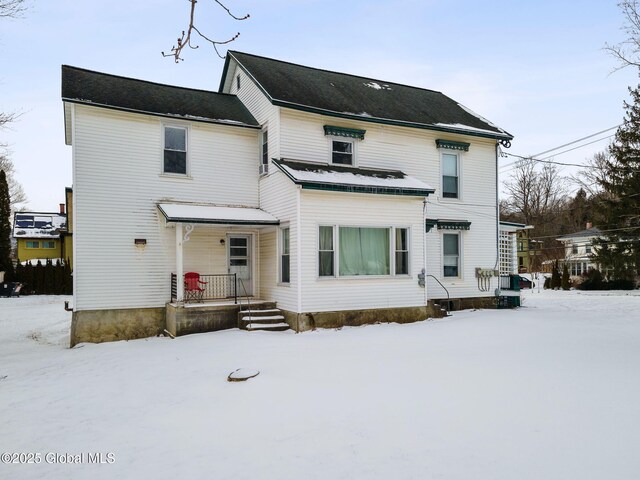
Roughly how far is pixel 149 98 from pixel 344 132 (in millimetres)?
6318

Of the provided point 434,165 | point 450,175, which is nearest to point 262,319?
point 434,165

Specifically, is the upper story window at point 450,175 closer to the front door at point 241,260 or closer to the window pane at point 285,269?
the window pane at point 285,269

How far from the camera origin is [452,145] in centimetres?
1598

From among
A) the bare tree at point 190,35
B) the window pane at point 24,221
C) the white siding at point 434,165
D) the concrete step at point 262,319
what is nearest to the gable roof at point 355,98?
the white siding at point 434,165

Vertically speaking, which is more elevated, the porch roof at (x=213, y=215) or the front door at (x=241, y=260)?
the porch roof at (x=213, y=215)

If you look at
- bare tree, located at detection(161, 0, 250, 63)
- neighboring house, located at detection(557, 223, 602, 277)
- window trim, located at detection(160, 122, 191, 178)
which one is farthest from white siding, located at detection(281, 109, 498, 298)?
neighboring house, located at detection(557, 223, 602, 277)

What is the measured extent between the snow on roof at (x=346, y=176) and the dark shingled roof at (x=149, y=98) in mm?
2847

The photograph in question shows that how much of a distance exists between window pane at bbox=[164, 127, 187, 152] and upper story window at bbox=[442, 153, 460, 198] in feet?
29.6

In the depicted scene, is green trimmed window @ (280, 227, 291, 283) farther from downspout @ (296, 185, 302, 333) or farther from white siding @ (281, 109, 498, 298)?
white siding @ (281, 109, 498, 298)

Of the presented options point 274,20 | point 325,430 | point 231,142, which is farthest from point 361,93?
point 325,430

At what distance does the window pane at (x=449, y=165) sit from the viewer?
1609 centimetres

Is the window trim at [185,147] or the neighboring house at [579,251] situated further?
the neighboring house at [579,251]

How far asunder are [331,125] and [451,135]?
479 cm

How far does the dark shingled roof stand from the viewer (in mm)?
12922
